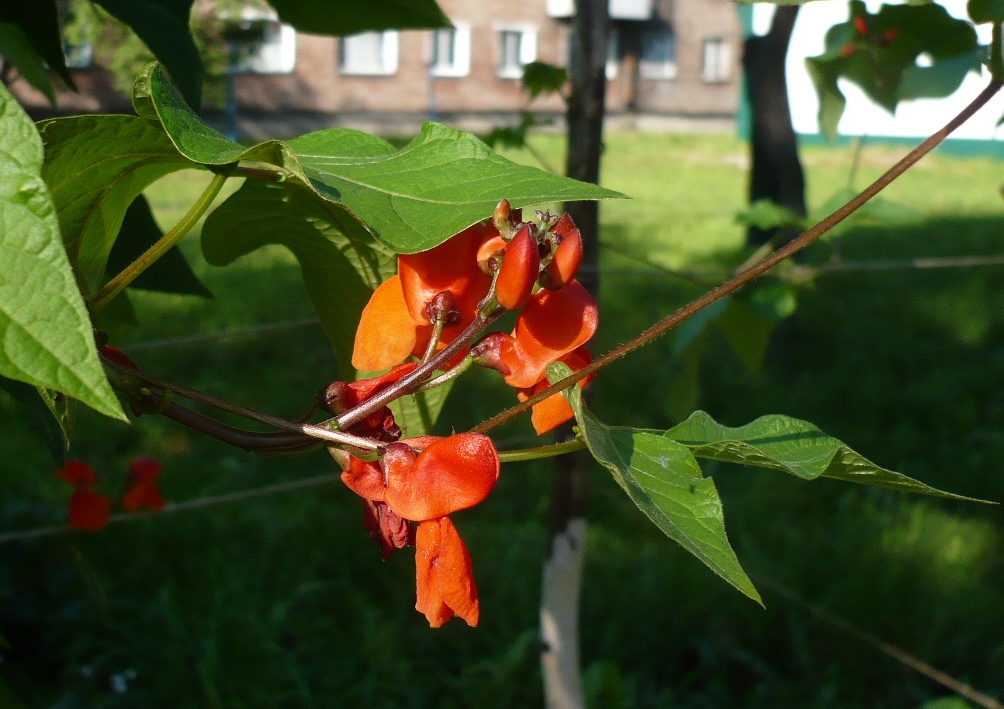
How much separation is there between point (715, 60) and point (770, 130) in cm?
1078

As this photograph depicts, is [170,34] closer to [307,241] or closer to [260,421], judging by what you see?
[307,241]

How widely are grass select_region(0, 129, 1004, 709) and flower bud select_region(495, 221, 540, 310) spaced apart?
0.37 m

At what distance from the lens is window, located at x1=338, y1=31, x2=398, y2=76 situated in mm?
10734

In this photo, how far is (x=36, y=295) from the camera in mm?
243

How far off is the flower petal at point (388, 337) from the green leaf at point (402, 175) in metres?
0.06

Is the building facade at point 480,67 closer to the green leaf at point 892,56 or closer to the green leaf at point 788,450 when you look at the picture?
the green leaf at point 892,56

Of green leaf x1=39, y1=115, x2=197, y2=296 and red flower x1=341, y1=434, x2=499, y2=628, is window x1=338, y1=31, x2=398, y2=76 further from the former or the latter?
red flower x1=341, y1=434, x2=499, y2=628

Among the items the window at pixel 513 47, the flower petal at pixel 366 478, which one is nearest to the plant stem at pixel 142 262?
the flower petal at pixel 366 478

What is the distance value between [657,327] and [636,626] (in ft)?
4.60

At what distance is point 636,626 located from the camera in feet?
5.46

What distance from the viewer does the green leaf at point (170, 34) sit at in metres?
0.56

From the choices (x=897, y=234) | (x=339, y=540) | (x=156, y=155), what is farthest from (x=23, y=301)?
(x=897, y=234)

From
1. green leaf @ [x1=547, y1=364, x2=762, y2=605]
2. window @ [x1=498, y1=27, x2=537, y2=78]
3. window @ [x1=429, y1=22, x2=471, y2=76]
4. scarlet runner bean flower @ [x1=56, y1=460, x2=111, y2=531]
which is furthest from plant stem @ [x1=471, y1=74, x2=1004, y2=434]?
window @ [x1=498, y1=27, x2=537, y2=78]

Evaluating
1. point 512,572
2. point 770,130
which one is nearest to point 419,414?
point 512,572
